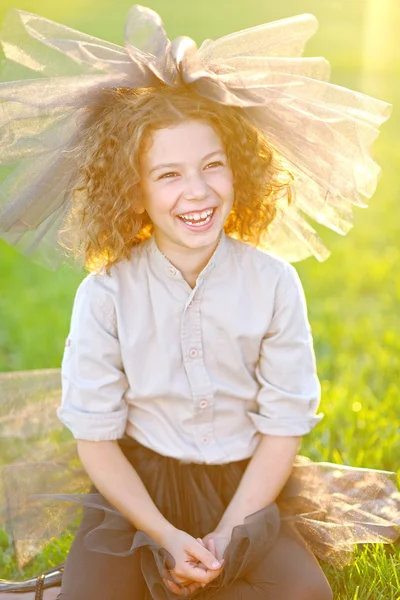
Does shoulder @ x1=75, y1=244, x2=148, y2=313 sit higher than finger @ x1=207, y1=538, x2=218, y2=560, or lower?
higher

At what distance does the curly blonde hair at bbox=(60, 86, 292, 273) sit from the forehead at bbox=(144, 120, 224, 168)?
0.6 inches

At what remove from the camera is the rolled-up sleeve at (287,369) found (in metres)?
2.21

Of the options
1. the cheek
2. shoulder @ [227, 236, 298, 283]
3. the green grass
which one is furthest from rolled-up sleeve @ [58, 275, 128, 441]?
the green grass

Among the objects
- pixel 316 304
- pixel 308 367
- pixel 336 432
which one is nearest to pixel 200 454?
pixel 308 367

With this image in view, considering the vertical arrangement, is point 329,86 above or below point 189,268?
above

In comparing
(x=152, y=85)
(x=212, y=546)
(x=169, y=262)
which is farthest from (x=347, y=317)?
(x=152, y=85)

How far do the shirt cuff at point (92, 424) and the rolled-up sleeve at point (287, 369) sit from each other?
34 centimetres

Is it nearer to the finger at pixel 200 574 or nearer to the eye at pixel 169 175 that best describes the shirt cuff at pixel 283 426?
the finger at pixel 200 574

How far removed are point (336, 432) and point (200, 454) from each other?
2.67 ft

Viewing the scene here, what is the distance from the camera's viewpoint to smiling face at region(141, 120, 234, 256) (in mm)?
2066

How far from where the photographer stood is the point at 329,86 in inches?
82.3

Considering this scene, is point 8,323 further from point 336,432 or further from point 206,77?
point 206,77

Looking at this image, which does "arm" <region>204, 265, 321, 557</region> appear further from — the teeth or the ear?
the ear

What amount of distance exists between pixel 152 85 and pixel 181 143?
0.15m
